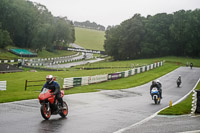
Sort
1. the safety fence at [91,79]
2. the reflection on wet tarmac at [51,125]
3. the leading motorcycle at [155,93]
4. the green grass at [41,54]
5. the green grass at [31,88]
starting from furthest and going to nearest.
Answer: the green grass at [41,54] < the safety fence at [91,79] < the leading motorcycle at [155,93] < the green grass at [31,88] < the reflection on wet tarmac at [51,125]

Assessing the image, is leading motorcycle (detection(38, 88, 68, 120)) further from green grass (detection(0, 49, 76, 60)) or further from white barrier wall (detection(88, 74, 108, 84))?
green grass (detection(0, 49, 76, 60))

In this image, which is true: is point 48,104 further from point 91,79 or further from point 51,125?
point 91,79

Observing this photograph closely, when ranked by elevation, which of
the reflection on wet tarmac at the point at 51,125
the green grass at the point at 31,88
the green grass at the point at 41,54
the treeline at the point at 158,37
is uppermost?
the treeline at the point at 158,37

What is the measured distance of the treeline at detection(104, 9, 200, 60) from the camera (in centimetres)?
10288

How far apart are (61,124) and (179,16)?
102 metres

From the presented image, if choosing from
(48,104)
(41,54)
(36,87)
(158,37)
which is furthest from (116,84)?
(41,54)

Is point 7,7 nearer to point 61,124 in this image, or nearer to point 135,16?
point 135,16

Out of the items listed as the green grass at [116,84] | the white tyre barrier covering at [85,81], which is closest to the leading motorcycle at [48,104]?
the green grass at [116,84]

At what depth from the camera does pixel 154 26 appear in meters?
106

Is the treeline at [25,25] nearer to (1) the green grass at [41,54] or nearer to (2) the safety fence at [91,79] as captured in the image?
(1) the green grass at [41,54]

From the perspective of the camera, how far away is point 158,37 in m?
103

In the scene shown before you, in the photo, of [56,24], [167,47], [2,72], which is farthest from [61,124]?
[56,24]

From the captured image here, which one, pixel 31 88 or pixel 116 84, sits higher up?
pixel 116 84

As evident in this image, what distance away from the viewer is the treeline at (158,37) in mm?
102875
